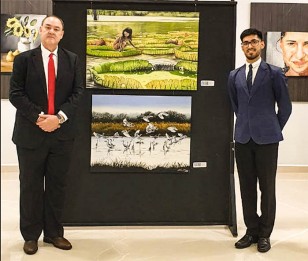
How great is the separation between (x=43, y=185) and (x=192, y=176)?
1.38 meters

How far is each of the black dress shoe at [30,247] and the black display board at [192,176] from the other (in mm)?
641

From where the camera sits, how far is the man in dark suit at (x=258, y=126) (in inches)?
154

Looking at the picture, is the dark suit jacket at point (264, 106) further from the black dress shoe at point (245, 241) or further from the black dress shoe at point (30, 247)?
the black dress shoe at point (30, 247)

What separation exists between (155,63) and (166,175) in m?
1.02

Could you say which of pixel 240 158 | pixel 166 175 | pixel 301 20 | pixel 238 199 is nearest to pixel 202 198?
pixel 166 175

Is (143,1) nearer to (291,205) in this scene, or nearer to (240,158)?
(240,158)

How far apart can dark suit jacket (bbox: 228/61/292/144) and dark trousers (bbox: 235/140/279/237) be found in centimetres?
8

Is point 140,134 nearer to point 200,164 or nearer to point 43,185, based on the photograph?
point 200,164

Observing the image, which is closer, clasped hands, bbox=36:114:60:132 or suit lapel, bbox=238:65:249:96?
clasped hands, bbox=36:114:60:132

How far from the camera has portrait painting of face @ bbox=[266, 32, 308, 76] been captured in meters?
6.91

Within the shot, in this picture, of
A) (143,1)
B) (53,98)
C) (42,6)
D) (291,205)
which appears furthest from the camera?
(42,6)

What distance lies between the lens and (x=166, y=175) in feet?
15.1

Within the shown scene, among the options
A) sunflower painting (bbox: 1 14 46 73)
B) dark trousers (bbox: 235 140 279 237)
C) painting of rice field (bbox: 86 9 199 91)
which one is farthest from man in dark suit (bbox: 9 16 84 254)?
sunflower painting (bbox: 1 14 46 73)

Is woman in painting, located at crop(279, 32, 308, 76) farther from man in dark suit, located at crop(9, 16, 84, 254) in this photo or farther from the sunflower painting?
man in dark suit, located at crop(9, 16, 84, 254)
